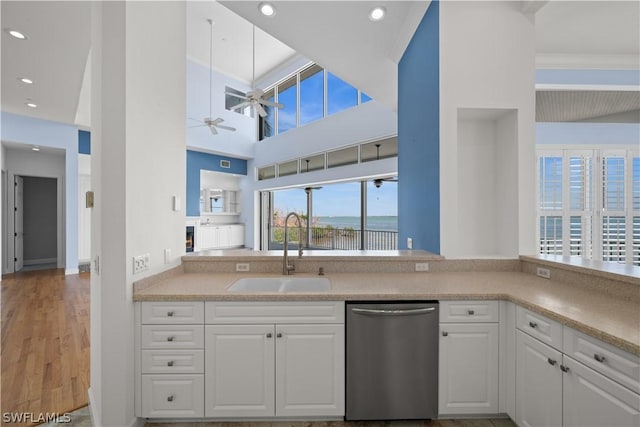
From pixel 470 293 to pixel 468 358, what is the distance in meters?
0.40

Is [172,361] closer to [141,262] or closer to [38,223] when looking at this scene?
[141,262]

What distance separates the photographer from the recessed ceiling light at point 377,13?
3.00 metres

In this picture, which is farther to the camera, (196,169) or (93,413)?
(196,169)

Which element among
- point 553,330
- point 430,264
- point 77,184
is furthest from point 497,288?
point 77,184

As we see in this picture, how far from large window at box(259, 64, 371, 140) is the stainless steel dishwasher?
5.84 m

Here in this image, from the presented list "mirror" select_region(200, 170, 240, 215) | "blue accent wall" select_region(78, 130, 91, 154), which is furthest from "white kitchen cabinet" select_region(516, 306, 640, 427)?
"mirror" select_region(200, 170, 240, 215)

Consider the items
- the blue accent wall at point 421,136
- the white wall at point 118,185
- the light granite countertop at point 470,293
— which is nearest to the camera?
the light granite countertop at point 470,293

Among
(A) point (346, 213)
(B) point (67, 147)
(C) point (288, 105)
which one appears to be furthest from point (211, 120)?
(A) point (346, 213)

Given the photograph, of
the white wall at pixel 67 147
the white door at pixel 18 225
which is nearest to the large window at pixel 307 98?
the white wall at pixel 67 147

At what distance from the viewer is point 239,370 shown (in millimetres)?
1766

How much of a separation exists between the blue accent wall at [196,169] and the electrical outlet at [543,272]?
8362 mm

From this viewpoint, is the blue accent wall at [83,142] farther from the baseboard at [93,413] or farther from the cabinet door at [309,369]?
the cabinet door at [309,369]

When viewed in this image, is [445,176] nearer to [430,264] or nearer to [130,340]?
[430,264]

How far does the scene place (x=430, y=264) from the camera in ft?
8.06
